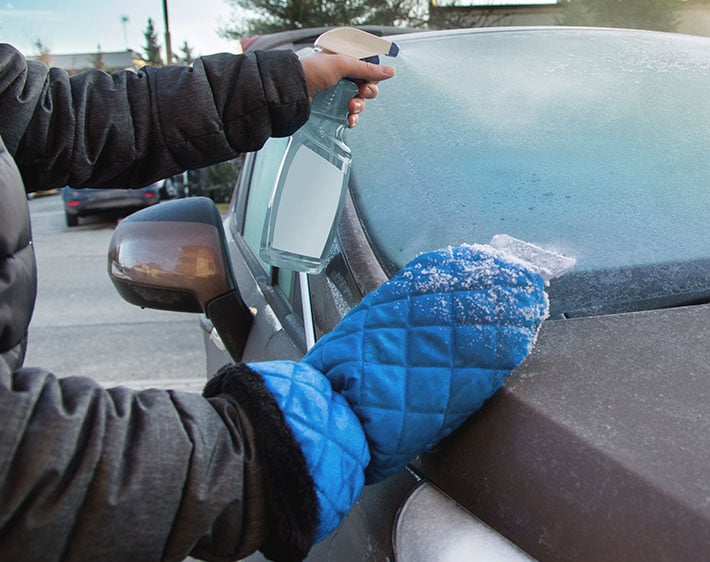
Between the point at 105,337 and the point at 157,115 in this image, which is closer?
the point at 157,115

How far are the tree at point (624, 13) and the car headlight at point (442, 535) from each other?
175cm

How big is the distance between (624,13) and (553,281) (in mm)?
2080

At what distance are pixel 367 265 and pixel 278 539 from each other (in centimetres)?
55

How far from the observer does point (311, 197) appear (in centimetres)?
136

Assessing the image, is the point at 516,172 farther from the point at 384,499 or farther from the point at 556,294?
the point at 384,499

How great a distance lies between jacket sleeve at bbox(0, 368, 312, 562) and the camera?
0.69m

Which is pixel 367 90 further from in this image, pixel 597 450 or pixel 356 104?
pixel 597 450

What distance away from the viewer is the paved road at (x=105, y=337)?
4418 mm

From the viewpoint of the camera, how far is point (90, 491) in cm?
71

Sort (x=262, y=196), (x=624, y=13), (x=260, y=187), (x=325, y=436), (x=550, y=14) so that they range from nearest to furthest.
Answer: (x=325, y=436) < (x=262, y=196) < (x=260, y=187) < (x=624, y=13) < (x=550, y=14)

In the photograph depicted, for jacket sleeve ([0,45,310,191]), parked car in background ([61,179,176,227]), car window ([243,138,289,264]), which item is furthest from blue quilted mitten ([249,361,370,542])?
parked car in background ([61,179,176,227])

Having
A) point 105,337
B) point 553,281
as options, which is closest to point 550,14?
point 553,281

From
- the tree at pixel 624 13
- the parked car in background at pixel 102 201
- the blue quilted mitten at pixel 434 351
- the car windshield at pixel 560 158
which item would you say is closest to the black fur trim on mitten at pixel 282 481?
the blue quilted mitten at pixel 434 351

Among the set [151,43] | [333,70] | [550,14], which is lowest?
[151,43]
